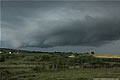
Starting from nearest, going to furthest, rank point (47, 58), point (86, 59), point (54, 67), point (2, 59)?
point (54, 67) < point (86, 59) < point (2, 59) < point (47, 58)

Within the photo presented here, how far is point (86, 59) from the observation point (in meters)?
59.2

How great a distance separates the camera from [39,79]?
878 inches

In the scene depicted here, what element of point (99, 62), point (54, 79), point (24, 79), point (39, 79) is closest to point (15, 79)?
point (24, 79)

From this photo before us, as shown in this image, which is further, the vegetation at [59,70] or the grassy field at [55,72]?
the vegetation at [59,70]

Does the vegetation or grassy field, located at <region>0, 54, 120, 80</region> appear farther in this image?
the vegetation

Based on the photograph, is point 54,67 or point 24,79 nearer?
point 24,79

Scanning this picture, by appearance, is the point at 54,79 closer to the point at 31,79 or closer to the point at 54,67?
the point at 31,79

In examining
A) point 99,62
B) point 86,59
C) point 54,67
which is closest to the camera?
point 54,67

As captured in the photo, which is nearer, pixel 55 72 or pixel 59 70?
pixel 55 72

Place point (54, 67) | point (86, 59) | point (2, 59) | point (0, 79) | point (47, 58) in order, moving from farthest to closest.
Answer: point (47, 58)
point (2, 59)
point (86, 59)
point (54, 67)
point (0, 79)

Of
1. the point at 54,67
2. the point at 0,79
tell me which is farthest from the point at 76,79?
the point at 54,67

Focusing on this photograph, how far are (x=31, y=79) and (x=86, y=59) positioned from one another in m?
39.8

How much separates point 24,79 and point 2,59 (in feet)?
153

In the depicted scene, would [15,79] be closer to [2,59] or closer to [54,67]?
[54,67]
